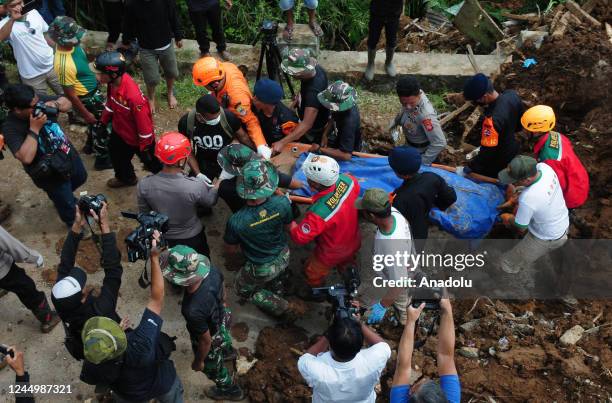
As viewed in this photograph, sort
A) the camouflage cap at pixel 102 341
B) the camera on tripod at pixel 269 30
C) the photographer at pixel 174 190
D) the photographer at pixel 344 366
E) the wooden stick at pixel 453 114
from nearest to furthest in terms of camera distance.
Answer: the camouflage cap at pixel 102 341 < the photographer at pixel 344 366 < the photographer at pixel 174 190 < the camera on tripod at pixel 269 30 < the wooden stick at pixel 453 114

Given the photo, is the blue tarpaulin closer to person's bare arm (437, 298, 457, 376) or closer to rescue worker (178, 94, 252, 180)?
rescue worker (178, 94, 252, 180)

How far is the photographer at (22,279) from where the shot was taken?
3977 millimetres

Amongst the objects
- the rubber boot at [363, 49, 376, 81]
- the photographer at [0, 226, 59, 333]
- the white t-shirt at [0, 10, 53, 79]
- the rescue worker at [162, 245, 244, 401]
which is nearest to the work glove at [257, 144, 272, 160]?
the rescue worker at [162, 245, 244, 401]

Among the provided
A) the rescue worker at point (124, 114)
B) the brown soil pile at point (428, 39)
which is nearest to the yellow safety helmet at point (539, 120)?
the rescue worker at point (124, 114)

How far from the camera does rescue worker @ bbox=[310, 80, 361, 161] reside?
467 cm

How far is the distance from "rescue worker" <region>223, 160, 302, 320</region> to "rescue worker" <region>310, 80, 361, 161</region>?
3.20 feet

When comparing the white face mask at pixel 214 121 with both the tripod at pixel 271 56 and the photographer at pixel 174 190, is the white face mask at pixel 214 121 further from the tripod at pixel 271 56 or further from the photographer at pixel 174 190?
the tripod at pixel 271 56

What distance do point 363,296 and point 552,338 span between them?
62.7 inches

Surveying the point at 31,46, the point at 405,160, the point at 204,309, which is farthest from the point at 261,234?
the point at 31,46

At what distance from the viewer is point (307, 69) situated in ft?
16.1

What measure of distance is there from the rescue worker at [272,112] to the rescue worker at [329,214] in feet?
2.96

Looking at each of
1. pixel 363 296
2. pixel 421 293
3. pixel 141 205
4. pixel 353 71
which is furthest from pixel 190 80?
pixel 421 293

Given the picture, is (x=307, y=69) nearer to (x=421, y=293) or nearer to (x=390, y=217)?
(x=390, y=217)

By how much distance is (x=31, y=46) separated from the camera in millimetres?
5660
